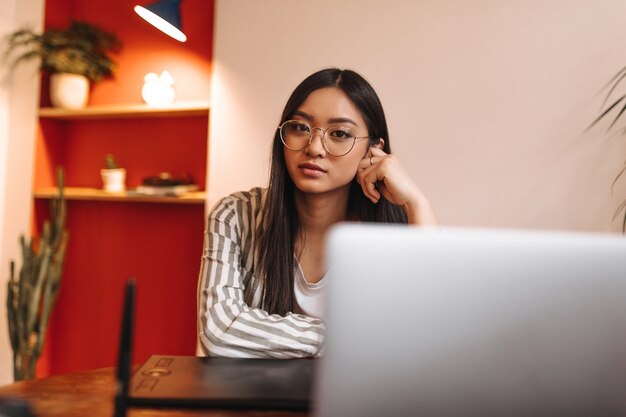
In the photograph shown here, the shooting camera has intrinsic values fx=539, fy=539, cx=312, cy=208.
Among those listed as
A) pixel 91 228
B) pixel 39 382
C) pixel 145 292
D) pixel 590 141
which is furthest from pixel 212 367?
pixel 91 228

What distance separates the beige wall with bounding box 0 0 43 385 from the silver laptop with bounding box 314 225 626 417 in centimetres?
311

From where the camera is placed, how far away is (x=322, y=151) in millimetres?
1622

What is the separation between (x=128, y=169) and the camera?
10.4 feet

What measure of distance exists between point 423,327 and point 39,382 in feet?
2.64

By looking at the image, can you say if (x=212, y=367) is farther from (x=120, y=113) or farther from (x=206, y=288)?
(x=120, y=113)

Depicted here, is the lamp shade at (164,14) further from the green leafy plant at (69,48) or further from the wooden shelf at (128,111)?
the green leafy plant at (69,48)

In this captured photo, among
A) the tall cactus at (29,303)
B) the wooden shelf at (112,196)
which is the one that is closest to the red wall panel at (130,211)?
the wooden shelf at (112,196)

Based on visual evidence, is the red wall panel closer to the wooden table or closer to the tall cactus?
the tall cactus

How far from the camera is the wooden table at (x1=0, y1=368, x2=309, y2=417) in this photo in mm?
771

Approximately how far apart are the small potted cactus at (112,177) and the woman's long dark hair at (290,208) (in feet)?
5.28

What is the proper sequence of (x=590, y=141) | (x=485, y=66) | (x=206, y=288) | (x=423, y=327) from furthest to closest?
(x=485, y=66)
(x=590, y=141)
(x=206, y=288)
(x=423, y=327)

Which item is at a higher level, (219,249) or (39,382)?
(219,249)

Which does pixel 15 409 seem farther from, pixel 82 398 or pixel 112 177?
pixel 112 177

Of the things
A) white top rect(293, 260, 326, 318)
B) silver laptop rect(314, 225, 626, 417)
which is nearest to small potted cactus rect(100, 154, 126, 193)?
white top rect(293, 260, 326, 318)
